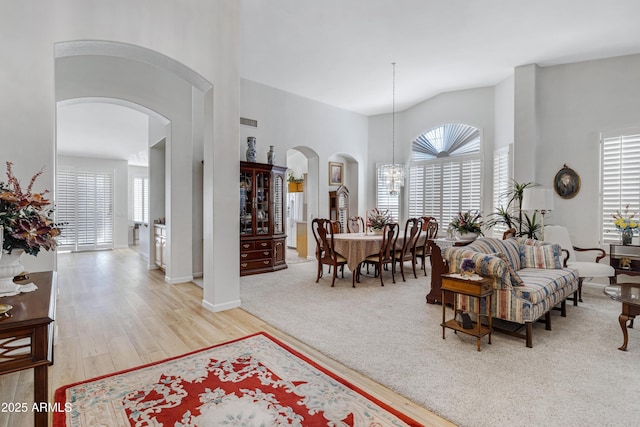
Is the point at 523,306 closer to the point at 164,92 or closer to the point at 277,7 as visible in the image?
the point at 277,7

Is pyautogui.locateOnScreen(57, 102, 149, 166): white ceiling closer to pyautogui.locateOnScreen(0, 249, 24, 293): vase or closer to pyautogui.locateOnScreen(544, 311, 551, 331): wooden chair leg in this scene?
pyautogui.locateOnScreen(0, 249, 24, 293): vase

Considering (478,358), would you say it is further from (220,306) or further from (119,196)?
(119,196)

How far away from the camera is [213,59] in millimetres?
3781

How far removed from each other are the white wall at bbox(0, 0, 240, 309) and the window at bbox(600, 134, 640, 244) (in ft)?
18.1

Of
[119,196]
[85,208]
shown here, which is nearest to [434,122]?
[119,196]

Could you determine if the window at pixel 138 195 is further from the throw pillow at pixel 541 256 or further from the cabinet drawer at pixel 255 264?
the throw pillow at pixel 541 256

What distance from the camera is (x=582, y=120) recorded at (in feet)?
17.2

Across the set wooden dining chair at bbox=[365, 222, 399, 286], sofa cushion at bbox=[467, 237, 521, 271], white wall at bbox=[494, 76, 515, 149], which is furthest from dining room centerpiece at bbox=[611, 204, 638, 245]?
wooden dining chair at bbox=[365, 222, 399, 286]

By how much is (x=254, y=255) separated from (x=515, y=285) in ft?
13.7

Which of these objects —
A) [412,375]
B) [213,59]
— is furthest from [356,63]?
[412,375]

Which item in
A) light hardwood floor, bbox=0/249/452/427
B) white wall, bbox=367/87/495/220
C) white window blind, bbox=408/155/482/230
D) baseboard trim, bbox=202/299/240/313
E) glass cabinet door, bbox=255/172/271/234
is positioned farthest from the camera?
white window blind, bbox=408/155/482/230

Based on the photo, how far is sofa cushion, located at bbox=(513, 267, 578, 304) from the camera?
2.95 meters

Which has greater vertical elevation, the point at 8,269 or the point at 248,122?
the point at 248,122

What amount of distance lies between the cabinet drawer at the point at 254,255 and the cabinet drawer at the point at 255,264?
0.06 meters
